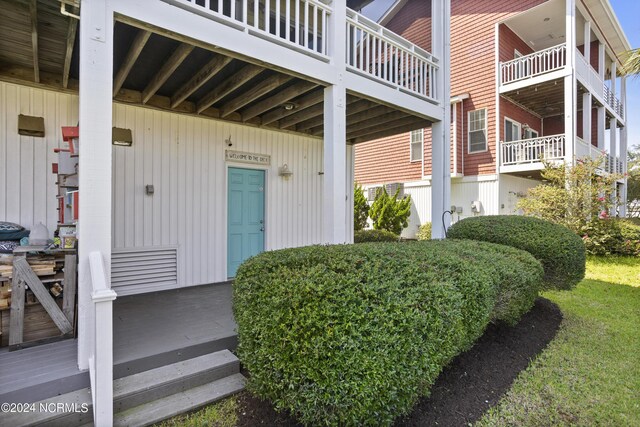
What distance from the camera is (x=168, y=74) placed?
372 cm

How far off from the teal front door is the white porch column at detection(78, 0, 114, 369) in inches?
120

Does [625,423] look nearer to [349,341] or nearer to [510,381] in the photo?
[510,381]

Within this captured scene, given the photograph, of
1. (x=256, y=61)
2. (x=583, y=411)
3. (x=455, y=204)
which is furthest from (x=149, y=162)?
(x=455, y=204)

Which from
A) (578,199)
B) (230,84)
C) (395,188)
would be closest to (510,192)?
(578,199)

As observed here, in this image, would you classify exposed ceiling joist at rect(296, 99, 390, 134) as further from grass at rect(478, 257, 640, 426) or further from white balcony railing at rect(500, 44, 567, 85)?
white balcony railing at rect(500, 44, 567, 85)

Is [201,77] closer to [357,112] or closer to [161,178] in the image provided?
[161,178]

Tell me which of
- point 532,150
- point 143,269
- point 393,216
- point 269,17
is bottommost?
point 143,269

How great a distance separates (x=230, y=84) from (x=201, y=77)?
1.21ft

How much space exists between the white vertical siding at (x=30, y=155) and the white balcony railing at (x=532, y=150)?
35.1 ft

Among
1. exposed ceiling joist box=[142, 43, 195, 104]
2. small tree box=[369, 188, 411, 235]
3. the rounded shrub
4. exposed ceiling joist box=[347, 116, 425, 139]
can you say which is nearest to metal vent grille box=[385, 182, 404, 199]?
small tree box=[369, 188, 411, 235]

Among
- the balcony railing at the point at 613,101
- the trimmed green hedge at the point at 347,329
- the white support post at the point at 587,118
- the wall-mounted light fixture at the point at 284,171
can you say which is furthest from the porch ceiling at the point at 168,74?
the balcony railing at the point at 613,101

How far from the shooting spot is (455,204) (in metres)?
11.6

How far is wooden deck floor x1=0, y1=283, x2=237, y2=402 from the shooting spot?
93.0 inches

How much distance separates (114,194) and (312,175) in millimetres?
3422
